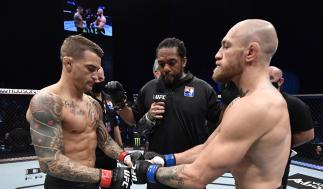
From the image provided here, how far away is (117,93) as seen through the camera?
2.50m

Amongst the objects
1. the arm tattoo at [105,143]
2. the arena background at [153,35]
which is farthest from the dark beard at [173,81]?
the arena background at [153,35]

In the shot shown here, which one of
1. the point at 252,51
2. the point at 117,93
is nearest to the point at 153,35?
the point at 117,93

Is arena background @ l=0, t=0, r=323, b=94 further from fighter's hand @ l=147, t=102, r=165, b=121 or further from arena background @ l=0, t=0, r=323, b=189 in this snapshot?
fighter's hand @ l=147, t=102, r=165, b=121

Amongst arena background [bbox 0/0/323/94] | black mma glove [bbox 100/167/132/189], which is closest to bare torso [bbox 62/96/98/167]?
black mma glove [bbox 100/167/132/189]

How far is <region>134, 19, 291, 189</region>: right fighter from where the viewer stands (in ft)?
3.99

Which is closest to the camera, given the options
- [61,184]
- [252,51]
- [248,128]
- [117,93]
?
[248,128]

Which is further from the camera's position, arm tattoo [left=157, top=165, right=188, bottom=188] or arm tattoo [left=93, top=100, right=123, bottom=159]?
arm tattoo [left=93, top=100, right=123, bottom=159]

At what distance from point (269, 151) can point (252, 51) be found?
45cm

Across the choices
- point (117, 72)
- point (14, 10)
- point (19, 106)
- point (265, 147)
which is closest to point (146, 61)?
point (117, 72)

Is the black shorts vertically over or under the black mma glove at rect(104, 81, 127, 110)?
under

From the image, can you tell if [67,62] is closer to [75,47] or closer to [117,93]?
[75,47]

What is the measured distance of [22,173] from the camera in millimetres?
4137

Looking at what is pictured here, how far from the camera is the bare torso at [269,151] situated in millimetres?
1251

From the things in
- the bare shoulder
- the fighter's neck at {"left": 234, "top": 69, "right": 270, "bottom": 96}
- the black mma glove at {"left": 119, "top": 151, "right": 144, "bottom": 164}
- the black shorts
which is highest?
the fighter's neck at {"left": 234, "top": 69, "right": 270, "bottom": 96}
